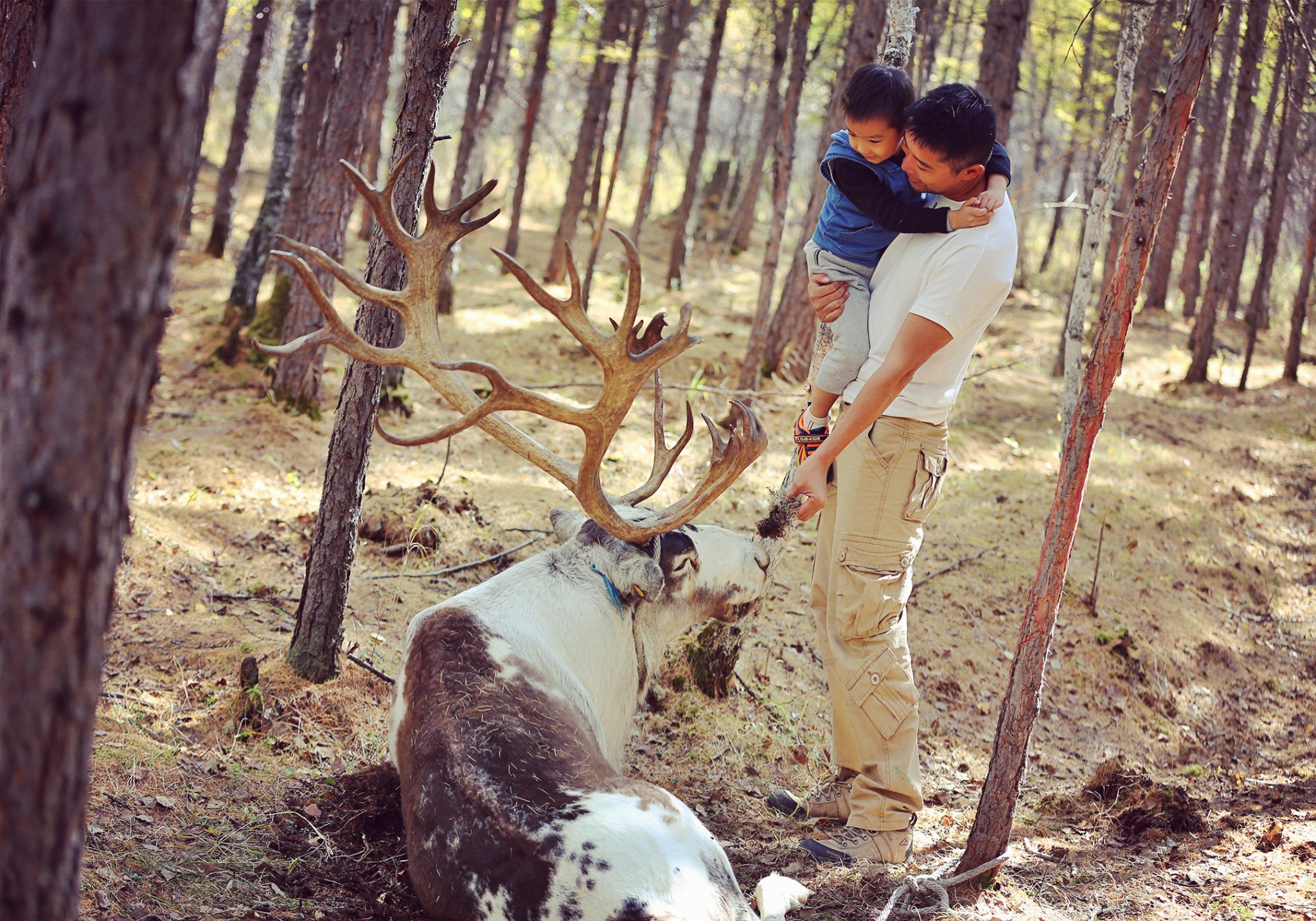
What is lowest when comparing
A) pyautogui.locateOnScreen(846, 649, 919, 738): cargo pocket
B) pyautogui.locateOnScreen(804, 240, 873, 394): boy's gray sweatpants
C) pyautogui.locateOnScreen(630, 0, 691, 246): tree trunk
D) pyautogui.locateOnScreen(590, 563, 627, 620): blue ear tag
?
pyautogui.locateOnScreen(846, 649, 919, 738): cargo pocket

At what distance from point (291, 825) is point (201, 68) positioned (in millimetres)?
2877

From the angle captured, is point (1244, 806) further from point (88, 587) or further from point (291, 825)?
point (88, 587)

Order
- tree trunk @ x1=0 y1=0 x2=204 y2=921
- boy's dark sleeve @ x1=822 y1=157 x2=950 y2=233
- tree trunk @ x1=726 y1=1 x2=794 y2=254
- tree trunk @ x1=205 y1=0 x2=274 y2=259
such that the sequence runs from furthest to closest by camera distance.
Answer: tree trunk @ x1=726 y1=1 x2=794 y2=254 → tree trunk @ x1=205 y1=0 x2=274 y2=259 → boy's dark sleeve @ x1=822 y1=157 x2=950 y2=233 → tree trunk @ x1=0 y1=0 x2=204 y2=921

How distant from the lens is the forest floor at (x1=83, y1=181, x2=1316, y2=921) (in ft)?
11.8

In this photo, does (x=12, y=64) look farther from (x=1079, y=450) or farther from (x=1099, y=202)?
(x=1099, y=202)

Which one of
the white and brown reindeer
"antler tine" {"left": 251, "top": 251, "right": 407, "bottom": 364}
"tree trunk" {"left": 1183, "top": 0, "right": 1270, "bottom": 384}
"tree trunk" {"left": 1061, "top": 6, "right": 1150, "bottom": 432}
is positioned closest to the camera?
the white and brown reindeer

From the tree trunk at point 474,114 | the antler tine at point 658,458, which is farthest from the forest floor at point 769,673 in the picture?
the tree trunk at point 474,114

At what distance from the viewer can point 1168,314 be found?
789 inches

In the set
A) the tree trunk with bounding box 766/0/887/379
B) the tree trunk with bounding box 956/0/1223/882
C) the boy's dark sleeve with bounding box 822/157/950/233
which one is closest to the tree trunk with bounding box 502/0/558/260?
the tree trunk with bounding box 766/0/887/379

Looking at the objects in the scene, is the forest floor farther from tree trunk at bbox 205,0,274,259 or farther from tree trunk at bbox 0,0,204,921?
tree trunk at bbox 205,0,274,259

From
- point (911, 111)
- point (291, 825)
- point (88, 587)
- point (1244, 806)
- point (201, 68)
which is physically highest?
point (911, 111)

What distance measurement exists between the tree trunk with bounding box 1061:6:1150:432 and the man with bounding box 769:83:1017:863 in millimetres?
2922

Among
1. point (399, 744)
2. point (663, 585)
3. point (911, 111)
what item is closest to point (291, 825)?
point (399, 744)

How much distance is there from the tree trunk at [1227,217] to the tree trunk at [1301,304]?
98cm
